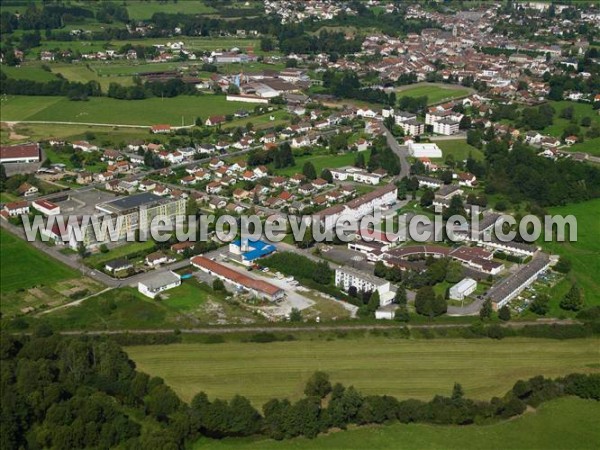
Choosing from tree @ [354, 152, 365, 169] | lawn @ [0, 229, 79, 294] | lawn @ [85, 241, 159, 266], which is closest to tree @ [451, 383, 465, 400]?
lawn @ [85, 241, 159, 266]

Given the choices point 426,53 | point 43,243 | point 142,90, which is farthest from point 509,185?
point 426,53

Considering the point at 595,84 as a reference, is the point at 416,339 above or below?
below

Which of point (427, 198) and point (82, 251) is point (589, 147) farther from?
point (82, 251)

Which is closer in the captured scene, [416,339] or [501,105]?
[416,339]

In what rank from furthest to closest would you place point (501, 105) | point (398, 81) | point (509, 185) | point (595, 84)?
point (398, 81) → point (595, 84) → point (501, 105) → point (509, 185)

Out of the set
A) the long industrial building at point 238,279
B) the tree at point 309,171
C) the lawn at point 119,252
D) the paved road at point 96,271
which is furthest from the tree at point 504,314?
the tree at point 309,171

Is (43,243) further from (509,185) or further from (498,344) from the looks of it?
(509,185)

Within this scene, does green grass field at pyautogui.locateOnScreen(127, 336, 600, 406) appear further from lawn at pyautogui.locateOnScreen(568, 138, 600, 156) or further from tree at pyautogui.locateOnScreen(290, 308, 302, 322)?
lawn at pyautogui.locateOnScreen(568, 138, 600, 156)
